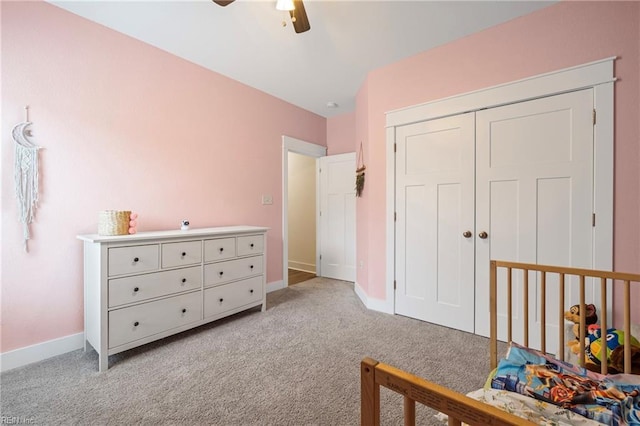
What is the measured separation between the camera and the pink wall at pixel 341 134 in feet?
13.6

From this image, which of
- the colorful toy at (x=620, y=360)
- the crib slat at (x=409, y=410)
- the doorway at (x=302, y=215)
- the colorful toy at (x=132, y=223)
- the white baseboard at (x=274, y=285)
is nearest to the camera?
the crib slat at (x=409, y=410)

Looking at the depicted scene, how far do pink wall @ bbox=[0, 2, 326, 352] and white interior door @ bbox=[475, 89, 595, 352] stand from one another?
256cm

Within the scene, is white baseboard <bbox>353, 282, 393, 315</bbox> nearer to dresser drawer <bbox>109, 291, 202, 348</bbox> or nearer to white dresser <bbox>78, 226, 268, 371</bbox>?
white dresser <bbox>78, 226, 268, 371</bbox>

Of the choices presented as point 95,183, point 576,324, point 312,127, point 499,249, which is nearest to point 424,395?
point 576,324

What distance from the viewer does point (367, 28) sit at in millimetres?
2246

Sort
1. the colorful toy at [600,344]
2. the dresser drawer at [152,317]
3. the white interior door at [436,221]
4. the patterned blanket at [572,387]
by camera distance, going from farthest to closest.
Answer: the white interior door at [436,221], the dresser drawer at [152,317], the colorful toy at [600,344], the patterned blanket at [572,387]

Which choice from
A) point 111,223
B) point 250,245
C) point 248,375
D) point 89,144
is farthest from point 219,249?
point 89,144

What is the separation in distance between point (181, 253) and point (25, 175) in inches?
43.6

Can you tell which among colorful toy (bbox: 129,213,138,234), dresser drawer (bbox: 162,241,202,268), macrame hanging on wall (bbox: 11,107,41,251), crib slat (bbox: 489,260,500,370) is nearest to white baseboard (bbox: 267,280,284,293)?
dresser drawer (bbox: 162,241,202,268)

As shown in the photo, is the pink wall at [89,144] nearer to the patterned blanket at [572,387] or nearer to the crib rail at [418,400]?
the crib rail at [418,400]

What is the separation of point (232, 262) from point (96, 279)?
3.32ft

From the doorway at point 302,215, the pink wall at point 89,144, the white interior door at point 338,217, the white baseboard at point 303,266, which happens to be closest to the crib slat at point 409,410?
the pink wall at point 89,144

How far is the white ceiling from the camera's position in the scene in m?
2.00

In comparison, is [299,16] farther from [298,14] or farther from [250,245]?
[250,245]
